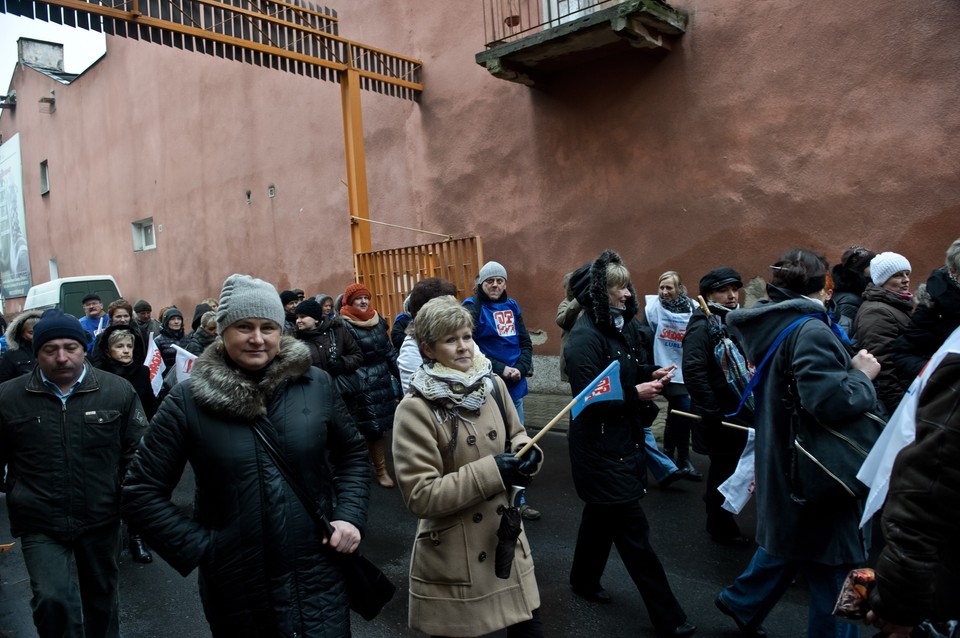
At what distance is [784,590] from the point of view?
3.26 m

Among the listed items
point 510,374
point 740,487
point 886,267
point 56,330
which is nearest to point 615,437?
point 740,487

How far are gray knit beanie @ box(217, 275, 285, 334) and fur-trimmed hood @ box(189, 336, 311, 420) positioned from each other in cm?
11

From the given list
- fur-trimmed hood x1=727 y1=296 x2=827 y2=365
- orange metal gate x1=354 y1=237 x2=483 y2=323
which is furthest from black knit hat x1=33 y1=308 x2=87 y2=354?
orange metal gate x1=354 y1=237 x2=483 y2=323

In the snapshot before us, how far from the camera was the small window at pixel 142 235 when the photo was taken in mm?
19375

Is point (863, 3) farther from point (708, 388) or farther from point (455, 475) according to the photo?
point (455, 475)

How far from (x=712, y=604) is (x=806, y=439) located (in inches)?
57.8

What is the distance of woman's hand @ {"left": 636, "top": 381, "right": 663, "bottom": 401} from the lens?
343cm

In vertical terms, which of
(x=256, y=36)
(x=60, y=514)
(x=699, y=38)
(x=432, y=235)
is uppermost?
(x=256, y=36)

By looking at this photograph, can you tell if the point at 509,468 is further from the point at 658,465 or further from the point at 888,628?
the point at 658,465

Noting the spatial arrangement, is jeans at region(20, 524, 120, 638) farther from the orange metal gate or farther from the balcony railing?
the balcony railing

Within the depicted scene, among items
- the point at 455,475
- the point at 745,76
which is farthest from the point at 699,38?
the point at 455,475

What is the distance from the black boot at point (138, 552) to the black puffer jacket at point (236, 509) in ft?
10.5

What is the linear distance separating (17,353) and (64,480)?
9.08ft

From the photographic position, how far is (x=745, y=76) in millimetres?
8000
